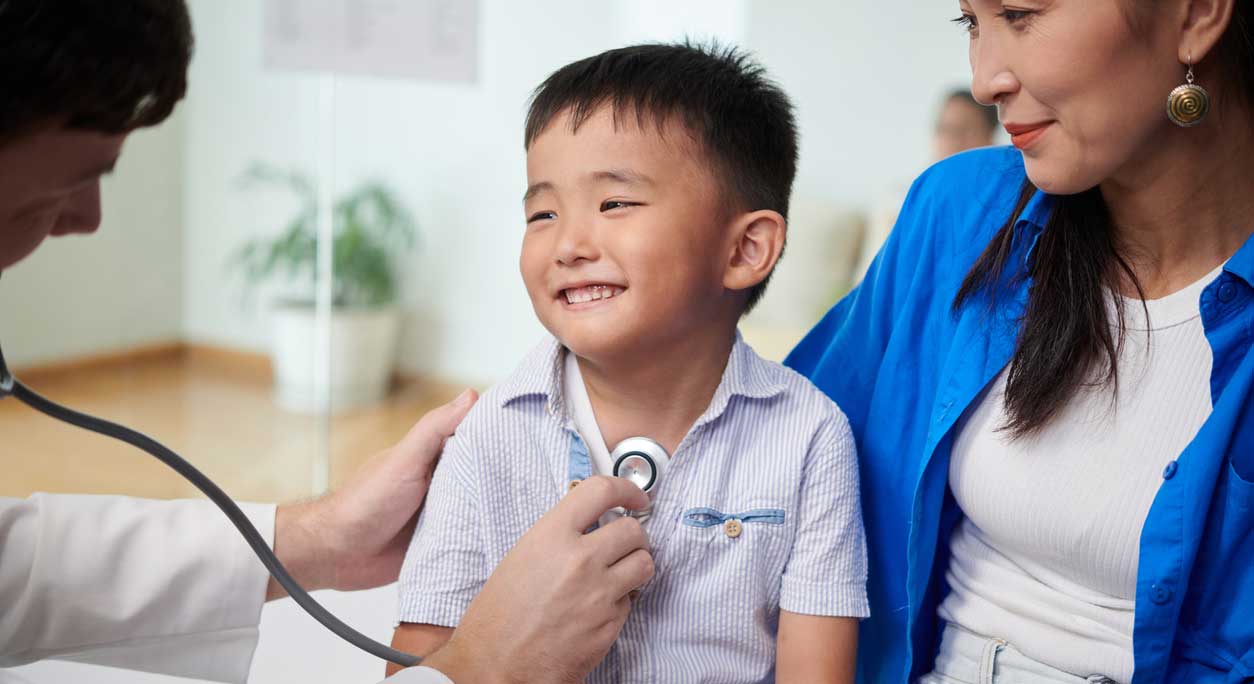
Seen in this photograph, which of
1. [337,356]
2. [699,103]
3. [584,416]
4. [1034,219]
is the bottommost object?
[337,356]

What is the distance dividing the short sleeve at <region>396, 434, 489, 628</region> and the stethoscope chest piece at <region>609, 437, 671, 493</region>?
0.16 m

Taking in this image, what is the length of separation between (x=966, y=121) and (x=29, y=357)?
3.56 m

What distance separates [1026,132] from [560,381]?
55 cm

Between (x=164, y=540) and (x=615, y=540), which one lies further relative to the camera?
(x=164, y=540)

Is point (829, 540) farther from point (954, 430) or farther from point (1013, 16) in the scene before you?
point (1013, 16)

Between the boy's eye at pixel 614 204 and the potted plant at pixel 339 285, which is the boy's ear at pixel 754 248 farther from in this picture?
the potted plant at pixel 339 285

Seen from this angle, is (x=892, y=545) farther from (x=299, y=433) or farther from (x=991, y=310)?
(x=299, y=433)

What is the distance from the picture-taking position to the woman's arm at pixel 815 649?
1232mm

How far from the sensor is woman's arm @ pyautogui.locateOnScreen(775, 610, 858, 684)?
4.04 ft

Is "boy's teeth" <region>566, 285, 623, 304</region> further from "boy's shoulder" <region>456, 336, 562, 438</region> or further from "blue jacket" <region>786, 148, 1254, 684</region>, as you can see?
"blue jacket" <region>786, 148, 1254, 684</region>

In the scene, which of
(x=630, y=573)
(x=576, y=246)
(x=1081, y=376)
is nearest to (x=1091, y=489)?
(x=1081, y=376)

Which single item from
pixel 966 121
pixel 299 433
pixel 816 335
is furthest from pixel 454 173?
pixel 816 335

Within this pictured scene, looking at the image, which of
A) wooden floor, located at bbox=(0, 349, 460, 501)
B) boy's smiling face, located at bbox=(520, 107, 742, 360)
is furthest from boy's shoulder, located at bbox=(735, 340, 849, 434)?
wooden floor, located at bbox=(0, 349, 460, 501)

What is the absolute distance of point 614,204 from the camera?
124cm
